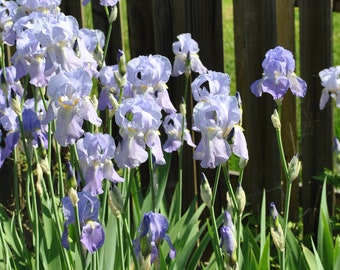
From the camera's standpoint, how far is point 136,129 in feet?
6.26

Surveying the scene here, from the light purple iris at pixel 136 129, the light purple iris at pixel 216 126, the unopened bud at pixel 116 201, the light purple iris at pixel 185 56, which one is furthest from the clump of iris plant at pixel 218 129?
the light purple iris at pixel 185 56

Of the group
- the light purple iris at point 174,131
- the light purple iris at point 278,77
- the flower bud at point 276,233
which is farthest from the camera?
the light purple iris at point 174,131

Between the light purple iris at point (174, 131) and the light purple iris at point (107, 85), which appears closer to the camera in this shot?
the light purple iris at point (107, 85)

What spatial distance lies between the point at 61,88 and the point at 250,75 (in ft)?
5.04

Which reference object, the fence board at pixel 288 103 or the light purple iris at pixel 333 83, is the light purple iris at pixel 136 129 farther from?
the fence board at pixel 288 103

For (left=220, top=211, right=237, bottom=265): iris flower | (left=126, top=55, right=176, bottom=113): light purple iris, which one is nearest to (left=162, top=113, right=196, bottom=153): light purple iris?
(left=126, top=55, right=176, bottom=113): light purple iris

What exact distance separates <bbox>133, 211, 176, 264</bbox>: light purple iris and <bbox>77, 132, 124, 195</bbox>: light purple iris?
0.51ft

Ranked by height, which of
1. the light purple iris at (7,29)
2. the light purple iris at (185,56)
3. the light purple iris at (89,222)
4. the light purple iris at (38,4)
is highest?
the light purple iris at (38,4)

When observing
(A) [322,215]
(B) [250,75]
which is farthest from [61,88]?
(B) [250,75]

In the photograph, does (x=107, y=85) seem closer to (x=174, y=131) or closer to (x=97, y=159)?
(x=174, y=131)

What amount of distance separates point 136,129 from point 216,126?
0.72 feet

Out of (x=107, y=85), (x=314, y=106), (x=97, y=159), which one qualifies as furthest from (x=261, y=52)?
(x=97, y=159)

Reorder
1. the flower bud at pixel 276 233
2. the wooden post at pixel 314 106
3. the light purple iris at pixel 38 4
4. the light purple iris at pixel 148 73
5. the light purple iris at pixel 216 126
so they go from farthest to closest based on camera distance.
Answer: the wooden post at pixel 314 106, the light purple iris at pixel 38 4, the light purple iris at pixel 148 73, the flower bud at pixel 276 233, the light purple iris at pixel 216 126

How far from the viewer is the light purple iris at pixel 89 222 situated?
1.93 m
